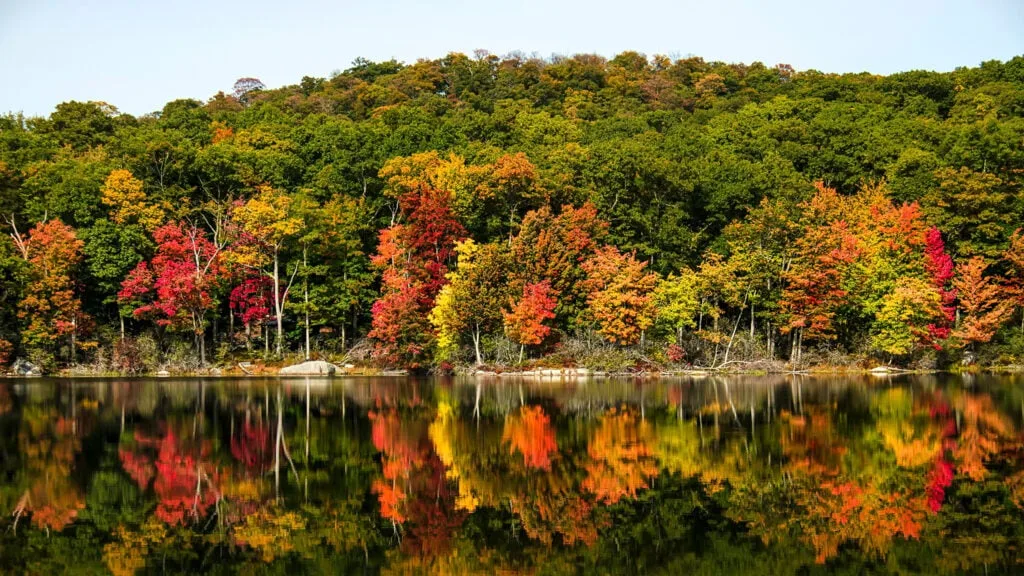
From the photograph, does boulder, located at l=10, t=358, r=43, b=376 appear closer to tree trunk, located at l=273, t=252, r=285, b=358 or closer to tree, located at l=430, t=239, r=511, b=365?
tree trunk, located at l=273, t=252, r=285, b=358

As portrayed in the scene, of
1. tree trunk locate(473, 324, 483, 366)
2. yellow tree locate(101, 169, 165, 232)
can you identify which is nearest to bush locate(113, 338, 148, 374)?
yellow tree locate(101, 169, 165, 232)

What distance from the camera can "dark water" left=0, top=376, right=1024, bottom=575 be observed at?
11875 mm

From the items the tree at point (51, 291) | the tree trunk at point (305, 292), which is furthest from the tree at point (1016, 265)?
the tree at point (51, 291)

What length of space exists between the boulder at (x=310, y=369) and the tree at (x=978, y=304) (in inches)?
1344

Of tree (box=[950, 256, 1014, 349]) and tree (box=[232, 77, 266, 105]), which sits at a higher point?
tree (box=[232, 77, 266, 105])

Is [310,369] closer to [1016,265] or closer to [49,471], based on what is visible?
[49,471]

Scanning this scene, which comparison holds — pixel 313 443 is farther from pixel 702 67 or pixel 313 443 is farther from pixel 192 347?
pixel 702 67

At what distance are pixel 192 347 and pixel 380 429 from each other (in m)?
33.2

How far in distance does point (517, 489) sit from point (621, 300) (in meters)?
33.0

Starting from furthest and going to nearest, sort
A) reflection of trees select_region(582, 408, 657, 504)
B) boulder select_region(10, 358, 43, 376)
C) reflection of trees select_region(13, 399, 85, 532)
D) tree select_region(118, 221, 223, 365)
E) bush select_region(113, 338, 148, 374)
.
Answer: tree select_region(118, 221, 223, 365) → bush select_region(113, 338, 148, 374) → boulder select_region(10, 358, 43, 376) → reflection of trees select_region(582, 408, 657, 504) → reflection of trees select_region(13, 399, 85, 532)

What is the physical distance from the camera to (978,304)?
166ft

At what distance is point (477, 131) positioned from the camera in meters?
75.3

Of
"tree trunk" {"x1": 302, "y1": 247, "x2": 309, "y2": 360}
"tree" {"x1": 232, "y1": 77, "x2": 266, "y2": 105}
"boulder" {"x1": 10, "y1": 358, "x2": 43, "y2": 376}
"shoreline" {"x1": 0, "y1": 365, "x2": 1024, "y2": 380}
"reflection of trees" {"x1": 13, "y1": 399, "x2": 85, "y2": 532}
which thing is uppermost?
"tree" {"x1": 232, "y1": 77, "x2": 266, "y2": 105}

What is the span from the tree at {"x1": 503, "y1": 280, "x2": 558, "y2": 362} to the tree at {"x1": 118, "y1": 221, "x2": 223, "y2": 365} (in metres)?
17.1
